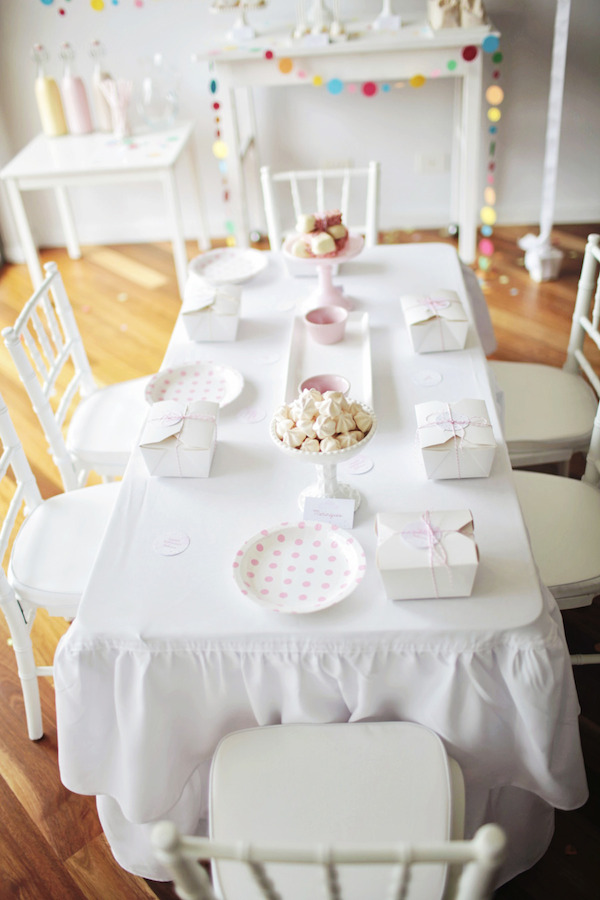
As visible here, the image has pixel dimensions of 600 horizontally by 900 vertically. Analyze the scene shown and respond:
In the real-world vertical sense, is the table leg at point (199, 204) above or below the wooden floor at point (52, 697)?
above

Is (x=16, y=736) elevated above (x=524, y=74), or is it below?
below

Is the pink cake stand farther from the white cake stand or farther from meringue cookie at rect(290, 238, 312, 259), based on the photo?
the white cake stand

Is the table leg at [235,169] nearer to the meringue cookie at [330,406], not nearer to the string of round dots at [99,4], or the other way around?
the string of round dots at [99,4]

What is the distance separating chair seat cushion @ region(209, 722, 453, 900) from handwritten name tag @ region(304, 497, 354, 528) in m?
0.32

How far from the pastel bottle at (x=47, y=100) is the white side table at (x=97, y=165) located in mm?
43

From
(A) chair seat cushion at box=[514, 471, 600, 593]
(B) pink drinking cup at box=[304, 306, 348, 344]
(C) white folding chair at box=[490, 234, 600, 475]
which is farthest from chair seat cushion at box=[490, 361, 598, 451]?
(B) pink drinking cup at box=[304, 306, 348, 344]

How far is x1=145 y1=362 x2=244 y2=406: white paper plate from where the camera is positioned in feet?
5.49

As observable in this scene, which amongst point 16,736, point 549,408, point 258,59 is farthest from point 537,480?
point 258,59

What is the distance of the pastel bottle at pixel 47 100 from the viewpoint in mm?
3254

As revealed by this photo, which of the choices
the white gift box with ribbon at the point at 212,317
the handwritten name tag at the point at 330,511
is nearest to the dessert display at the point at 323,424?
the handwritten name tag at the point at 330,511

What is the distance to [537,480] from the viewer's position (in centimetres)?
171

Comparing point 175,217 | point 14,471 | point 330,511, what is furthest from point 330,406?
point 175,217

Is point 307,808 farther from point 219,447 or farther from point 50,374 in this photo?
point 50,374

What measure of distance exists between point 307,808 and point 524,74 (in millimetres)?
3142
